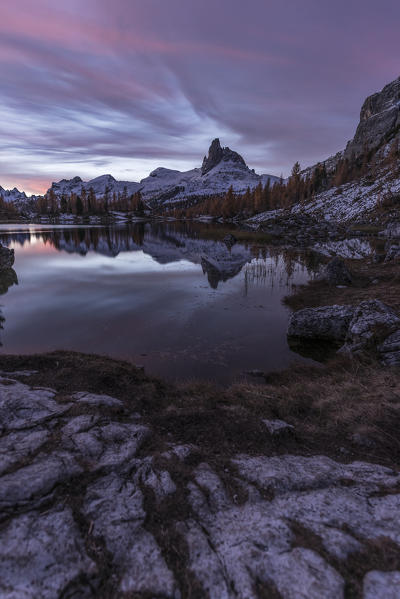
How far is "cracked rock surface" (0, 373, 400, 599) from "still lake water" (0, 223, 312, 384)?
18.0 ft

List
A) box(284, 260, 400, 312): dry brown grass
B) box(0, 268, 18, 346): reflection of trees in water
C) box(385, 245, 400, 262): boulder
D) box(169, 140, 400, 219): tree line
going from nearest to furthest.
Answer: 1. box(284, 260, 400, 312): dry brown grass
2. box(0, 268, 18, 346): reflection of trees in water
3. box(385, 245, 400, 262): boulder
4. box(169, 140, 400, 219): tree line

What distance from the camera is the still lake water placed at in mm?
12352

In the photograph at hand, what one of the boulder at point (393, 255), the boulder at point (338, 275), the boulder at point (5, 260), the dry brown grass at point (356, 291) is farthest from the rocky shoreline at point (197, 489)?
the boulder at point (5, 260)

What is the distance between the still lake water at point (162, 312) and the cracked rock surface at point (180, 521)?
5.47 m

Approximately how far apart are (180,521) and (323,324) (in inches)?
471

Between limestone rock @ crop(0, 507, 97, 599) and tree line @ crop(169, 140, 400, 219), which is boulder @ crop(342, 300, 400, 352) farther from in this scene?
tree line @ crop(169, 140, 400, 219)

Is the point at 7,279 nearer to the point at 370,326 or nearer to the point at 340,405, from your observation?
the point at 340,405

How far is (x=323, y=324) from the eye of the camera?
1374 cm

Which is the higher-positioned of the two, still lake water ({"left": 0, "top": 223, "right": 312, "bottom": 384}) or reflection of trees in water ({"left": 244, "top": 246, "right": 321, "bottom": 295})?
reflection of trees in water ({"left": 244, "top": 246, "right": 321, "bottom": 295})

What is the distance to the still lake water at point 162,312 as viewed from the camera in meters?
12.4

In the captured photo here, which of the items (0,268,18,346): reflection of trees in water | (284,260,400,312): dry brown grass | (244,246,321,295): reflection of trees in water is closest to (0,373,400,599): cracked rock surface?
(284,260,400,312): dry brown grass

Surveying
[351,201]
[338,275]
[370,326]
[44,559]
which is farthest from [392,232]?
[44,559]

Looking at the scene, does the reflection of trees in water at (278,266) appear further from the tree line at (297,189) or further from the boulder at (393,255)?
the tree line at (297,189)

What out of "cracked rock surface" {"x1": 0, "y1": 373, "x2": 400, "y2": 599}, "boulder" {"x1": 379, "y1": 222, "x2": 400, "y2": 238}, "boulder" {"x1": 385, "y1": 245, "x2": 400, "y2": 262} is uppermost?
"boulder" {"x1": 379, "y1": 222, "x2": 400, "y2": 238}
